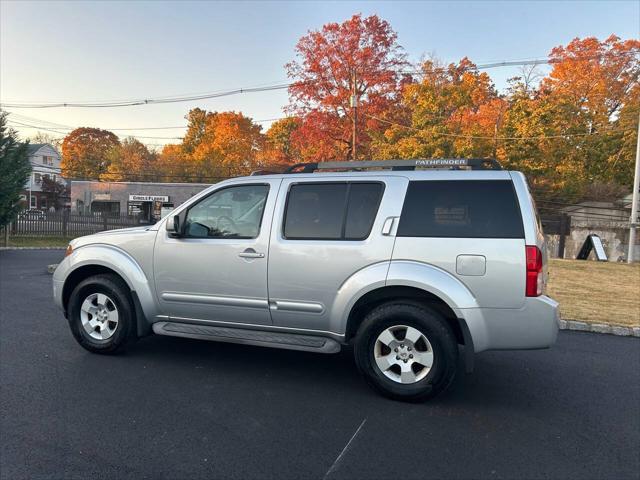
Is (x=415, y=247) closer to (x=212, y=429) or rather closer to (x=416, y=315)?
(x=416, y=315)

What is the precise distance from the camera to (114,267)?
15.9ft

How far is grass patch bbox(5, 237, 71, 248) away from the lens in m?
19.0

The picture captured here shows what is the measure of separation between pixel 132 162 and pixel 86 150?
67.7 ft

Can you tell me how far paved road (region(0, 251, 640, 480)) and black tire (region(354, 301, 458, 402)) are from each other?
0.14 metres

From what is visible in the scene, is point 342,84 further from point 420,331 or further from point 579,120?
point 420,331

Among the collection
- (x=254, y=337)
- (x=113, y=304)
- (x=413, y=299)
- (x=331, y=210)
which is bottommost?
(x=254, y=337)

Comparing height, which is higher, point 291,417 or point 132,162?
point 132,162

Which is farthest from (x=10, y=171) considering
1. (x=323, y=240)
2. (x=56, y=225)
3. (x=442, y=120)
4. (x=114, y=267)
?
(x=442, y=120)

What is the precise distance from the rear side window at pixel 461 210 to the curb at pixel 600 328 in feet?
12.7

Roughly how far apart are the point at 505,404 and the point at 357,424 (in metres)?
1.41

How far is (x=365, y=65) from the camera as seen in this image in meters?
32.2

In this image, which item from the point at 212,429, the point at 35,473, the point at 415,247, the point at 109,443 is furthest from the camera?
the point at 415,247

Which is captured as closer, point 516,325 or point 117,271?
point 516,325

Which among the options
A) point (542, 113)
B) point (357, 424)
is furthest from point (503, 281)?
point (542, 113)
